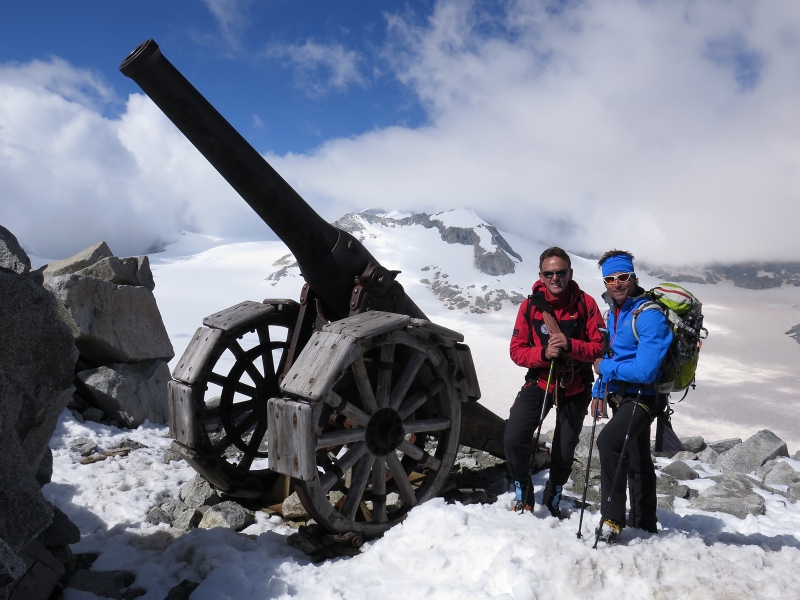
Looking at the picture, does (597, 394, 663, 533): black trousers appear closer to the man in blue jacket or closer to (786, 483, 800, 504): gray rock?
the man in blue jacket

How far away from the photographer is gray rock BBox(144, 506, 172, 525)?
458 cm

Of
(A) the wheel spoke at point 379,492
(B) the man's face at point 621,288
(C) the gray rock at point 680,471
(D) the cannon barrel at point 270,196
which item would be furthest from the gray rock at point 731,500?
(D) the cannon barrel at point 270,196

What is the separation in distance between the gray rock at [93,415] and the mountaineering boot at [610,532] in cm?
586

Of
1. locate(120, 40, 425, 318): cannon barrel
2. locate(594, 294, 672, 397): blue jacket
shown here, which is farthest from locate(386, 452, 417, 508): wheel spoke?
locate(594, 294, 672, 397): blue jacket

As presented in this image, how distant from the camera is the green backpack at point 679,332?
144 inches

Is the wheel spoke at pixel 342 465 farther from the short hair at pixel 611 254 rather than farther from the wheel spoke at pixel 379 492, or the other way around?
the short hair at pixel 611 254

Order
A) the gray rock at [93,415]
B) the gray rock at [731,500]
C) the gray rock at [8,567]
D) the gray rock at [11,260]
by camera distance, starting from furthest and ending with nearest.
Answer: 1. the gray rock at [93,415]
2. the gray rock at [731,500]
3. the gray rock at [11,260]
4. the gray rock at [8,567]

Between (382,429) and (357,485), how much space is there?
0.42 metres

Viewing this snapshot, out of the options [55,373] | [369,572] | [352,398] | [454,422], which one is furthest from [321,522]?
[55,373]

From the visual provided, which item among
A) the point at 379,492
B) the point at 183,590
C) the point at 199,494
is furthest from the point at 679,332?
the point at 199,494

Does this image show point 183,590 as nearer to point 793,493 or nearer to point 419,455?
point 419,455

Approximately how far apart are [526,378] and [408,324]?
1.11m

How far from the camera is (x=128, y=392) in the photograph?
709 cm

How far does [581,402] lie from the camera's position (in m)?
4.42
